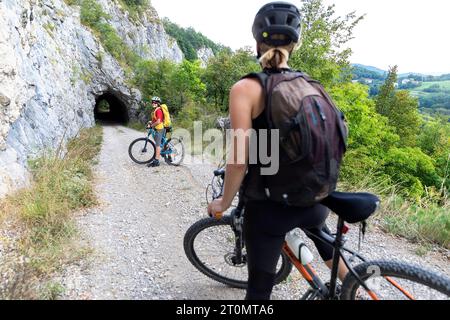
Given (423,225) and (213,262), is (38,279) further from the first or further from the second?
(423,225)

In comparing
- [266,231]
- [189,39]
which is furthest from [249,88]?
[189,39]

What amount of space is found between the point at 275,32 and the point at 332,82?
13.7m

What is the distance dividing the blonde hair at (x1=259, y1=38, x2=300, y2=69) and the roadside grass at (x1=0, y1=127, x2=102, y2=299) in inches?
105

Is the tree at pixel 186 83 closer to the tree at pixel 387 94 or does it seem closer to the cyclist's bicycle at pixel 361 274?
the tree at pixel 387 94

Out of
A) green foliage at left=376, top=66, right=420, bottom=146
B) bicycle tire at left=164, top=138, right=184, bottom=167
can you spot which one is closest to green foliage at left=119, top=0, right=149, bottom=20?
bicycle tire at left=164, top=138, right=184, bottom=167

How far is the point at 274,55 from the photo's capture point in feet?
5.37

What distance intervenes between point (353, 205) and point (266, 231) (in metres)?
0.54

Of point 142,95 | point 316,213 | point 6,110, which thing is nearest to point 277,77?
point 316,213

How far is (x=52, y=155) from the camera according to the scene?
6.04m

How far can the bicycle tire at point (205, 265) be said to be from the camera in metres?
2.66

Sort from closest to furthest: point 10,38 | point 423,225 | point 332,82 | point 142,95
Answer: point 423,225 → point 10,38 → point 332,82 → point 142,95

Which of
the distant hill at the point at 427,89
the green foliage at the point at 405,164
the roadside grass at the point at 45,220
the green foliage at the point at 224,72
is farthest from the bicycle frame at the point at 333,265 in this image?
the distant hill at the point at 427,89

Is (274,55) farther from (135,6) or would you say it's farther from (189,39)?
(189,39)

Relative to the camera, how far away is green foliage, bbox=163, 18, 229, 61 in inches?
3113
